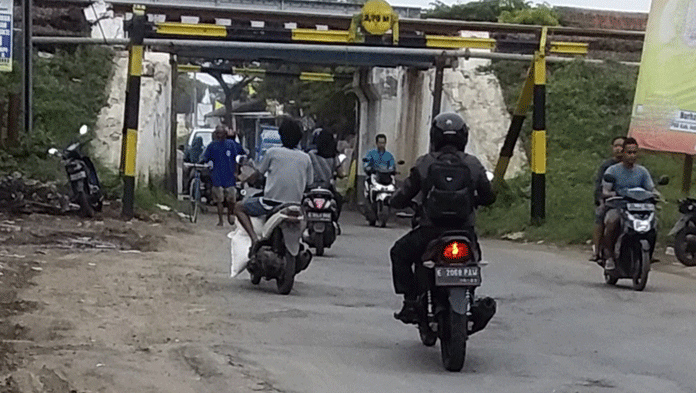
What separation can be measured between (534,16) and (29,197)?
62.2 feet

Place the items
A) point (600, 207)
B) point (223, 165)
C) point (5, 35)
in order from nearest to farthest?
point (600, 207), point (5, 35), point (223, 165)

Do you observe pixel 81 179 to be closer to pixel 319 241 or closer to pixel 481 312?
pixel 319 241

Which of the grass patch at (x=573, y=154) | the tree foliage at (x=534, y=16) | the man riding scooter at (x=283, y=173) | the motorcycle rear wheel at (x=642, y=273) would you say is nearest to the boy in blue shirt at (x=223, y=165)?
the grass patch at (x=573, y=154)

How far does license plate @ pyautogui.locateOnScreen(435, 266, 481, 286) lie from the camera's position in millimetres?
8023

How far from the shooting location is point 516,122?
21797 mm

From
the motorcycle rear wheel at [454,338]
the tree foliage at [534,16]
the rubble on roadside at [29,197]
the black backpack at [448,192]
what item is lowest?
the rubble on roadside at [29,197]

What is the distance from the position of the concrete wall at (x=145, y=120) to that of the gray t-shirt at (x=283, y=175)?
1145 centimetres

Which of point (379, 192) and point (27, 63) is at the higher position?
point (27, 63)

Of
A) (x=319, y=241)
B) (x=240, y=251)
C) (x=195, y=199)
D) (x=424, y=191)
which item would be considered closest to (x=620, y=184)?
(x=240, y=251)

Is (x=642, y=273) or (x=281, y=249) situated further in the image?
(x=642, y=273)

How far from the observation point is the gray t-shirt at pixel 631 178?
13344 millimetres

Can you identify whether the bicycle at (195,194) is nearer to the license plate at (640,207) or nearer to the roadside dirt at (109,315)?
the roadside dirt at (109,315)

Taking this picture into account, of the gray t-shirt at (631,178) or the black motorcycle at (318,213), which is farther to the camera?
the black motorcycle at (318,213)

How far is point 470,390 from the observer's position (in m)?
7.56
